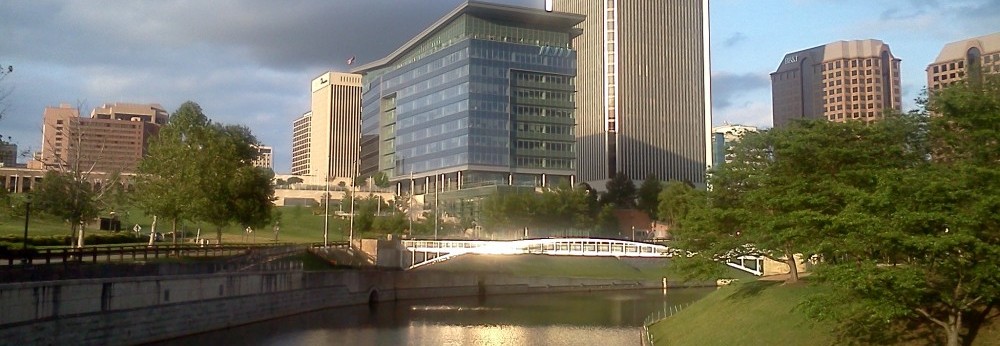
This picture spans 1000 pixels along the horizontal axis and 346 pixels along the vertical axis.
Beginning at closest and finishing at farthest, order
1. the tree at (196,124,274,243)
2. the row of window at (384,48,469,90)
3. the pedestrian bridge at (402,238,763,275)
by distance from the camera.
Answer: the tree at (196,124,274,243), the pedestrian bridge at (402,238,763,275), the row of window at (384,48,469,90)

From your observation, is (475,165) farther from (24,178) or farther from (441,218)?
(24,178)

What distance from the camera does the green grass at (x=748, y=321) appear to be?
A: 34781 millimetres

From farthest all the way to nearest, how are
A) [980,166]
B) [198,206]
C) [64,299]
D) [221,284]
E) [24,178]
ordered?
1. [24,178]
2. [198,206]
3. [221,284]
4. [64,299]
5. [980,166]

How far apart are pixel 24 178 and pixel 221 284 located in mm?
154030

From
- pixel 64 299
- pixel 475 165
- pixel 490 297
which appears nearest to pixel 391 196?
pixel 475 165

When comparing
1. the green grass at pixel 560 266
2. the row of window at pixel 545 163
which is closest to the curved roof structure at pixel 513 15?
the row of window at pixel 545 163

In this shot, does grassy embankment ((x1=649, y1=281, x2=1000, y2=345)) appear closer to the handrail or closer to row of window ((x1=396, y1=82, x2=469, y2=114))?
the handrail

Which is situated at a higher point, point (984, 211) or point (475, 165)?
point (475, 165)

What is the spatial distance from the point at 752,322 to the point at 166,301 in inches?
1345

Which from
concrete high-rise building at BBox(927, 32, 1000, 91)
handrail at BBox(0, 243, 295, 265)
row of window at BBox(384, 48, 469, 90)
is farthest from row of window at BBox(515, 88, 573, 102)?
handrail at BBox(0, 243, 295, 265)

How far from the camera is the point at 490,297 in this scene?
330 ft

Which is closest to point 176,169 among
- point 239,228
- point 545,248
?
point 545,248

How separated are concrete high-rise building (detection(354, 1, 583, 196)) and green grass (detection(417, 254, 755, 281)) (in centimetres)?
4435

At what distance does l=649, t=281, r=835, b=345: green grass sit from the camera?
34781 mm
